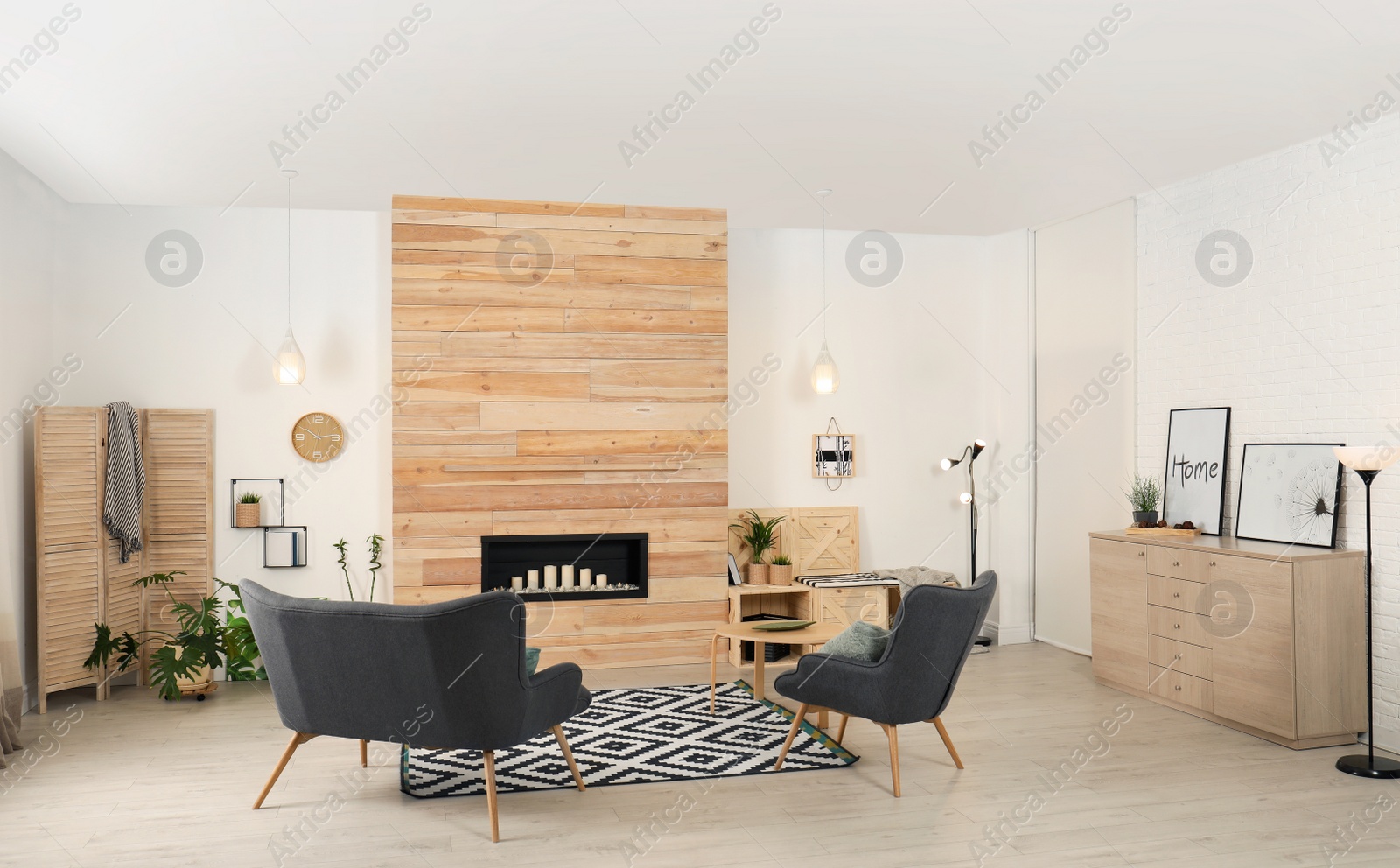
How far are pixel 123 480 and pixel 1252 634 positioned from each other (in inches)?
250

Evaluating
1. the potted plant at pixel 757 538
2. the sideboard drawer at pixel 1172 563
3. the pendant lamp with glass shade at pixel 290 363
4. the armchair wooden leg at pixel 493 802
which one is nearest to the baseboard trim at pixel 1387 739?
the sideboard drawer at pixel 1172 563

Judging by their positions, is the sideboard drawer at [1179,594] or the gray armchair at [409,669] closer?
the gray armchair at [409,669]

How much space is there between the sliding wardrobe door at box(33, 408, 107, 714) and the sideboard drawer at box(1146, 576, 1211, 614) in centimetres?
610

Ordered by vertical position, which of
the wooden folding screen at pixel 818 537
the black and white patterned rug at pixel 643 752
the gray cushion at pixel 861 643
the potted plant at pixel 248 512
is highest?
the potted plant at pixel 248 512

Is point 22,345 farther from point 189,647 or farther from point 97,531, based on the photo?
point 189,647

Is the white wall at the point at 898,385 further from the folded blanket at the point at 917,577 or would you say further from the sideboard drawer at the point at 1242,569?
the sideboard drawer at the point at 1242,569

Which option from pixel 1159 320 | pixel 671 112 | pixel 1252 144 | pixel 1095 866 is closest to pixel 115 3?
pixel 671 112

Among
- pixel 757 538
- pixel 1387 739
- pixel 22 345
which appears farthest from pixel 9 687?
pixel 1387 739

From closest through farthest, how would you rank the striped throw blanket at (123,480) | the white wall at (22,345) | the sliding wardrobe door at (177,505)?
the white wall at (22,345) < the striped throw blanket at (123,480) < the sliding wardrobe door at (177,505)

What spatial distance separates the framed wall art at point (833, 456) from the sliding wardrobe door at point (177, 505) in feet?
13.8

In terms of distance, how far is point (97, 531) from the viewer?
5758 mm

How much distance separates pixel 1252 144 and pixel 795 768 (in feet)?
13.2

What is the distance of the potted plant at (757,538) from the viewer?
7004 millimetres

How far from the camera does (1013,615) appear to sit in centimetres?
746
